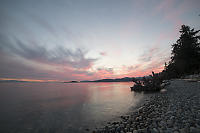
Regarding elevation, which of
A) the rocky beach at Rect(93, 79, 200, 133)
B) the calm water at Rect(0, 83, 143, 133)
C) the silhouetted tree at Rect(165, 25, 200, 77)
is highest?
the silhouetted tree at Rect(165, 25, 200, 77)

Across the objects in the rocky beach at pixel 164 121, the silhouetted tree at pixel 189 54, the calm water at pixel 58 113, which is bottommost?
the calm water at pixel 58 113

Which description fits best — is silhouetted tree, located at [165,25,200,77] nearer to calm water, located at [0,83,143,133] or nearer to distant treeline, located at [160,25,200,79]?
distant treeline, located at [160,25,200,79]

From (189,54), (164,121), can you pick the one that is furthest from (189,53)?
(164,121)

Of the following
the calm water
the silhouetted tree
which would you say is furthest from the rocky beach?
the silhouetted tree

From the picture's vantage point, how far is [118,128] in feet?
12.5

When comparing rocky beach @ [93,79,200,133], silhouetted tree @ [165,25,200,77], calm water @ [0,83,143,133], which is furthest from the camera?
silhouetted tree @ [165,25,200,77]

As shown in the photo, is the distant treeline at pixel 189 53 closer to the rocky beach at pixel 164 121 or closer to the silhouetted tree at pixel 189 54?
the silhouetted tree at pixel 189 54

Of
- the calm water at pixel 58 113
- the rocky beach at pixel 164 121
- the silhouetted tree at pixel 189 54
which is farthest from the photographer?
the silhouetted tree at pixel 189 54

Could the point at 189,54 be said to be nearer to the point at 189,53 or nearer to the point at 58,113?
the point at 189,53

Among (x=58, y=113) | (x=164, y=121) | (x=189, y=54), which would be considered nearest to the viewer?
(x=164, y=121)

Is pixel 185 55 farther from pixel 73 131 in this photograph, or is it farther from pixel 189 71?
pixel 73 131

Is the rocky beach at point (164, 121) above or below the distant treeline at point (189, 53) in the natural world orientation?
below

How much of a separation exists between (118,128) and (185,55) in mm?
36455

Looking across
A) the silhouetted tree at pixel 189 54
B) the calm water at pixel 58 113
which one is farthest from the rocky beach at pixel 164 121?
the silhouetted tree at pixel 189 54
